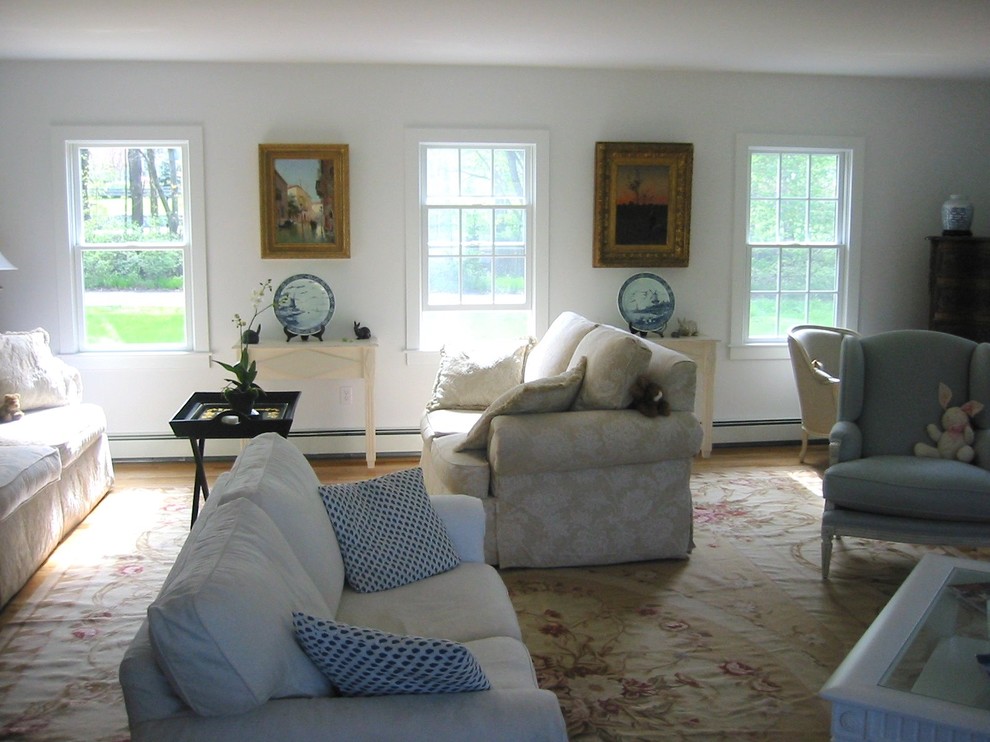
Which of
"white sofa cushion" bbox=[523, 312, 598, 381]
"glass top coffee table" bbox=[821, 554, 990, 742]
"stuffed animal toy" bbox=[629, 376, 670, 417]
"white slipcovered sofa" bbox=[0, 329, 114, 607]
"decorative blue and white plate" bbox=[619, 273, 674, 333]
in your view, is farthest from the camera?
"decorative blue and white plate" bbox=[619, 273, 674, 333]

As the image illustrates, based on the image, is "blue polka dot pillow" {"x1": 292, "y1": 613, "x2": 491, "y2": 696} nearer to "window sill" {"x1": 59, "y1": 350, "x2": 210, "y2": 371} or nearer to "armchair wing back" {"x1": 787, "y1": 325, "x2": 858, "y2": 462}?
"armchair wing back" {"x1": 787, "y1": 325, "x2": 858, "y2": 462}

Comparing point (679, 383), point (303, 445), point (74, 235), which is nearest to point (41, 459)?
point (303, 445)

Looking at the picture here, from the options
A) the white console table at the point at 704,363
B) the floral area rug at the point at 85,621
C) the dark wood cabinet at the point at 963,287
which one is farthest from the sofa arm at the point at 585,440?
the dark wood cabinet at the point at 963,287

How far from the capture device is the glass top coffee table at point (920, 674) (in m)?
2.03

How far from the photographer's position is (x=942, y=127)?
6.37 metres

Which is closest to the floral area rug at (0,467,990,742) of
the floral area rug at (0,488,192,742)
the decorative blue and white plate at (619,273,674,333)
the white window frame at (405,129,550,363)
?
the floral area rug at (0,488,192,742)

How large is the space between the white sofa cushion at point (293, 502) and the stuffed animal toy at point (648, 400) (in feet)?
5.40

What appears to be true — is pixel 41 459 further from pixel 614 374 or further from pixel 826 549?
pixel 826 549

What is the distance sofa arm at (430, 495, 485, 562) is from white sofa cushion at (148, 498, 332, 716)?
3.14 ft

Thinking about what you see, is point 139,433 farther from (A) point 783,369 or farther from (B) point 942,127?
(B) point 942,127

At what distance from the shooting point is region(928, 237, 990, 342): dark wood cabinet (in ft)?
19.7

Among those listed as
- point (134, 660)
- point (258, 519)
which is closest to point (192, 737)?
point (134, 660)

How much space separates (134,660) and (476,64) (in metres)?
4.78

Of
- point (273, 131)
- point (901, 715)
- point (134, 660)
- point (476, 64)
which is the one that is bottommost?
point (901, 715)
